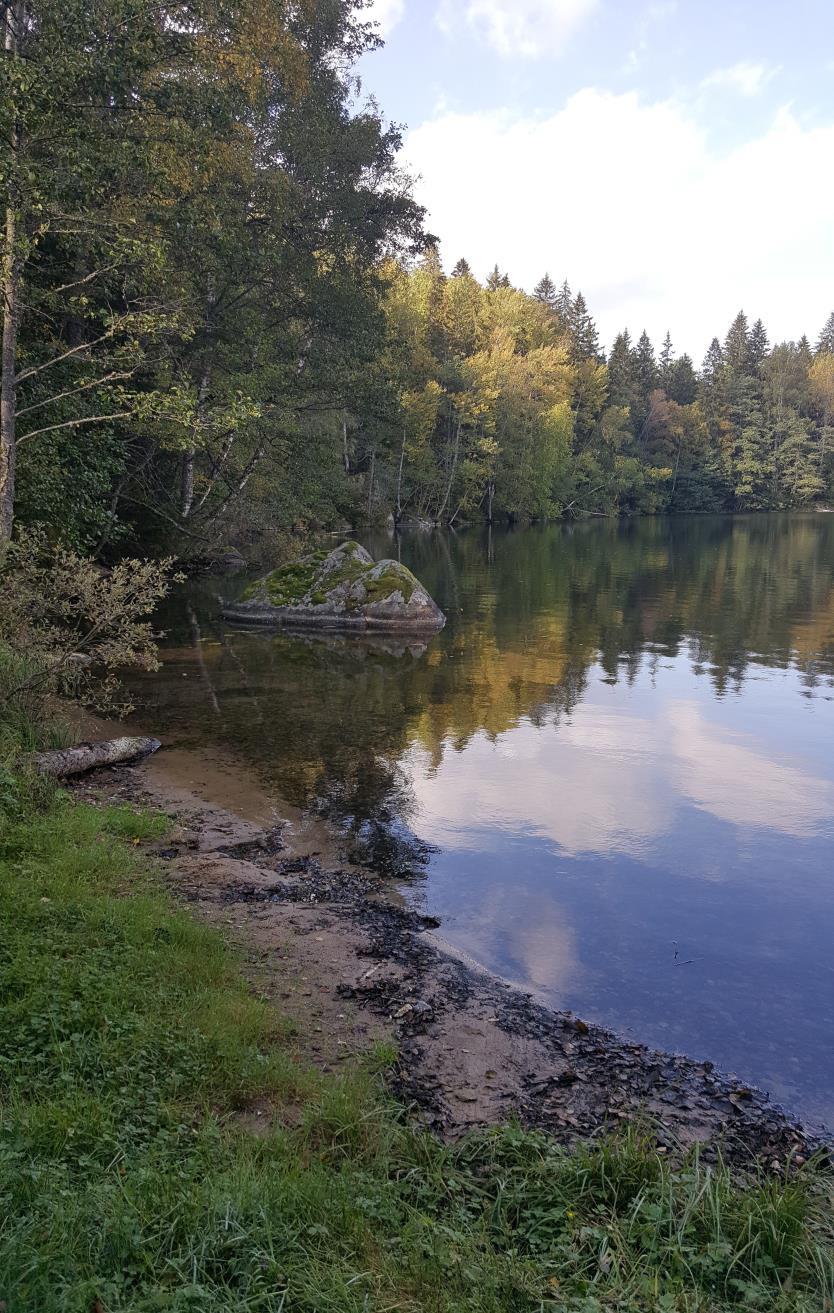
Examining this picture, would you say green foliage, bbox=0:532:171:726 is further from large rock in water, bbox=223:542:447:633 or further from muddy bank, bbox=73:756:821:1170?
large rock in water, bbox=223:542:447:633

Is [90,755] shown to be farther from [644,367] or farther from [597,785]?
[644,367]

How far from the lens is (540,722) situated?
1712 cm

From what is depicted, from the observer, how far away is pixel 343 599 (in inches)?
1084

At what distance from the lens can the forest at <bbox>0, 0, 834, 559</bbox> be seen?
42.2ft

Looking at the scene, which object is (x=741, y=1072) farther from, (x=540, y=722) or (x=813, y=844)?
(x=540, y=722)

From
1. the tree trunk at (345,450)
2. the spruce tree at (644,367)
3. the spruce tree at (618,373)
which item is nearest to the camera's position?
the tree trunk at (345,450)

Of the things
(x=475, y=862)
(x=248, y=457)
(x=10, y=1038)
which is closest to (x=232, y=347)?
(x=248, y=457)

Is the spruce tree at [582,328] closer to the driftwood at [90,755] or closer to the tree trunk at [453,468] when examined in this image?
the tree trunk at [453,468]

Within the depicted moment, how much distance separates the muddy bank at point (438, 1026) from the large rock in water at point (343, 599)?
17.3m

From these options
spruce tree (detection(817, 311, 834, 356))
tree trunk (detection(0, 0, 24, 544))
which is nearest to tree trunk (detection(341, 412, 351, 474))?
tree trunk (detection(0, 0, 24, 544))

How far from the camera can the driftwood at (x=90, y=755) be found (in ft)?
37.2

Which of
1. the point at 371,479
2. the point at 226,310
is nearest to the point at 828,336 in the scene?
the point at 371,479

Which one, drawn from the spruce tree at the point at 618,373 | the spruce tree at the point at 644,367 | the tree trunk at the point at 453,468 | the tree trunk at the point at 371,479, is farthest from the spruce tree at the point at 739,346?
the tree trunk at the point at 371,479

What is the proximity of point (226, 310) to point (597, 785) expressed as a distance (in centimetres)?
2125
